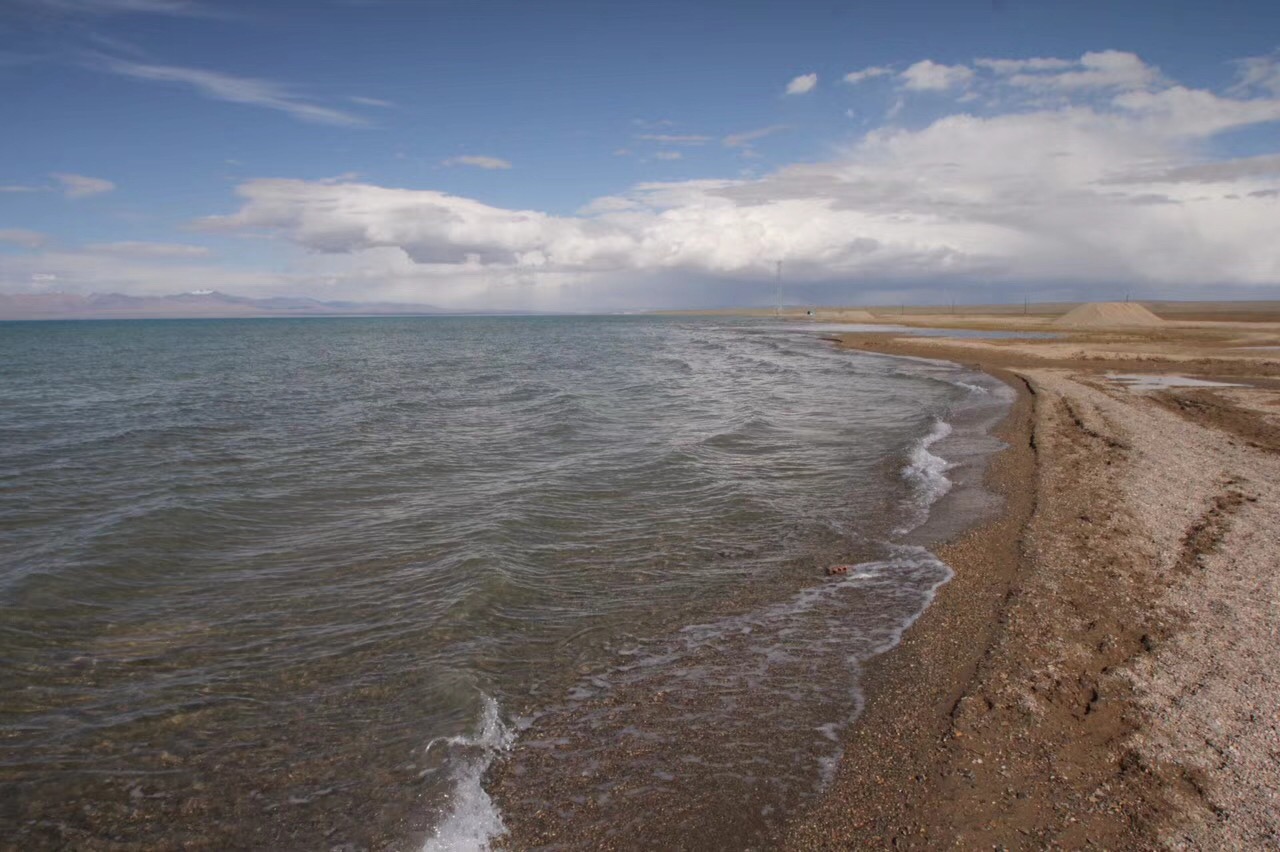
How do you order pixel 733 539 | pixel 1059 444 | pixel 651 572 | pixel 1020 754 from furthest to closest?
pixel 1059 444 < pixel 733 539 < pixel 651 572 < pixel 1020 754

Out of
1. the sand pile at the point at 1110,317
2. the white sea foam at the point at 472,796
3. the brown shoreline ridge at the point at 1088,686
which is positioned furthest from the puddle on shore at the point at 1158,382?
the sand pile at the point at 1110,317

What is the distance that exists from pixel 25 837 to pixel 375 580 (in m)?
5.34

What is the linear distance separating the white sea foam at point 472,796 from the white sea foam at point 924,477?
874 centimetres

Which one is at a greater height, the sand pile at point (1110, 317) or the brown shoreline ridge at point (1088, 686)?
the sand pile at point (1110, 317)

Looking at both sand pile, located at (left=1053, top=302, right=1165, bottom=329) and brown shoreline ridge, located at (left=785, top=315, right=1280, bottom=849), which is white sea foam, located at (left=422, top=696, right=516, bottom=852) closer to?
brown shoreline ridge, located at (left=785, top=315, right=1280, bottom=849)

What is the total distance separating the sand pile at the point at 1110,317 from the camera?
86062 mm

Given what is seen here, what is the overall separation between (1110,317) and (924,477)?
91.3 metres

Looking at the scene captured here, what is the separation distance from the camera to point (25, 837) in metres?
5.57

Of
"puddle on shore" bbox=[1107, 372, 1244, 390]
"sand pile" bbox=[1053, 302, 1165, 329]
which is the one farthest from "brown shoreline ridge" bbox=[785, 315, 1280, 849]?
"sand pile" bbox=[1053, 302, 1165, 329]

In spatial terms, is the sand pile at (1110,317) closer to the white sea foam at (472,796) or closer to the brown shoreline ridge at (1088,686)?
the brown shoreline ridge at (1088,686)

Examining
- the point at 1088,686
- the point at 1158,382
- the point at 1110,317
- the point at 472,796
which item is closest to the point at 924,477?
the point at 1088,686

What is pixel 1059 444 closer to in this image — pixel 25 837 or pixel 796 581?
pixel 796 581

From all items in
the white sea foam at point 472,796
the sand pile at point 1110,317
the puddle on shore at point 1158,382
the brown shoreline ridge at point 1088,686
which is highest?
the sand pile at point 1110,317

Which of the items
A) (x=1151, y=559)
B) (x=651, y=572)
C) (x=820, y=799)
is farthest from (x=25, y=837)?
(x=1151, y=559)
